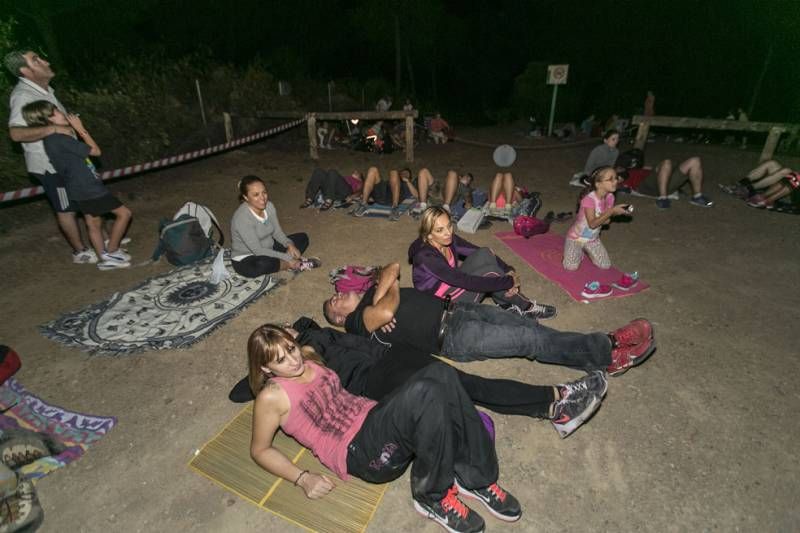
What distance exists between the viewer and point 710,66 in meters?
17.9

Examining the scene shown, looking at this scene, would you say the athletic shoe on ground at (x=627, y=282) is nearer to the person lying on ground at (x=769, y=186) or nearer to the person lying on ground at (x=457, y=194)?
the person lying on ground at (x=457, y=194)

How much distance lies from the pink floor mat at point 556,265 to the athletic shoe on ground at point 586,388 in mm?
1895

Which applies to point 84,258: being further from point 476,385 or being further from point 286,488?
point 476,385

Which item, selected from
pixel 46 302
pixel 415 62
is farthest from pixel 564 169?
pixel 415 62

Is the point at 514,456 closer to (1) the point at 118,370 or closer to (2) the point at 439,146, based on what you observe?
(1) the point at 118,370

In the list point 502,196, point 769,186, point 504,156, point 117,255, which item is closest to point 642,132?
point 769,186

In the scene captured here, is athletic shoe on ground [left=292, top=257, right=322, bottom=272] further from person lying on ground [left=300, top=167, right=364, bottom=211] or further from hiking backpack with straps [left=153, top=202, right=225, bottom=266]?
person lying on ground [left=300, top=167, right=364, bottom=211]

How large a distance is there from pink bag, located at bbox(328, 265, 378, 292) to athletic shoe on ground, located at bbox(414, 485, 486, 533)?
2.53 meters

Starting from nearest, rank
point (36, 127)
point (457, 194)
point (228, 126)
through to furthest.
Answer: point (36, 127), point (457, 194), point (228, 126)

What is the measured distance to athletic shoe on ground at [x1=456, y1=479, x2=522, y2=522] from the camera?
2691 millimetres

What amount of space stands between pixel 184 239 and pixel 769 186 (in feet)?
34.0

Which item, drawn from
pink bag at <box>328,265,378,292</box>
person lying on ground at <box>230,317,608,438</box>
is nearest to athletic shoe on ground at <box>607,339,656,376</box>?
person lying on ground at <box>230,317,608,438</box>

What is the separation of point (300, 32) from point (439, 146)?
1602cm

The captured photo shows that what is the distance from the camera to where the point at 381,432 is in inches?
98.7
